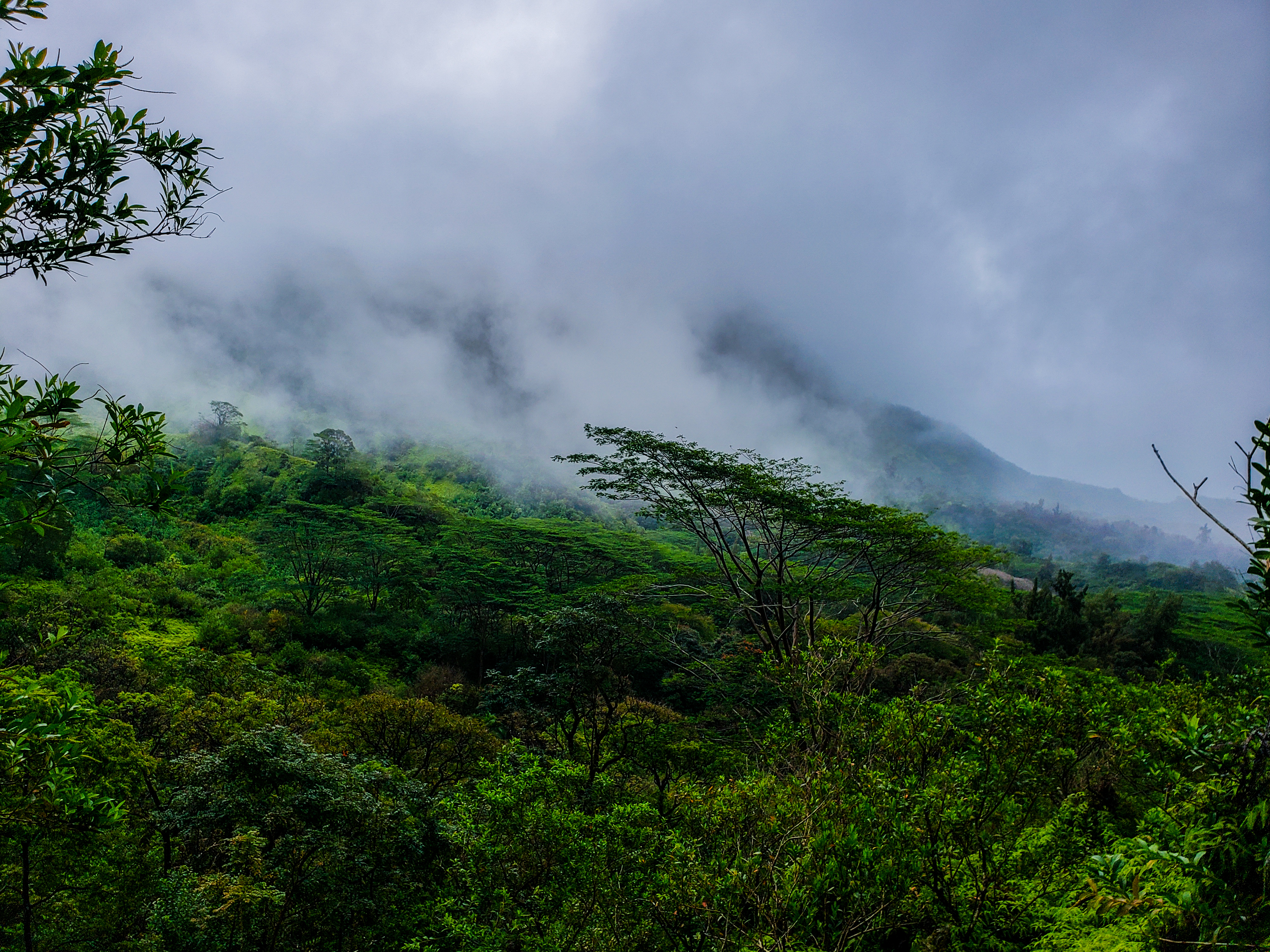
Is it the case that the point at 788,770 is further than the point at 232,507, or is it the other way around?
the point at 232,507

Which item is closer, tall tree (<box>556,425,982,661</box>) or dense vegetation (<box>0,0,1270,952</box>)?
dense vegetation (<box>0,0,1270,952</box>)

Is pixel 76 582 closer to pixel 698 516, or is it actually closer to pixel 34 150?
pixel 698 516

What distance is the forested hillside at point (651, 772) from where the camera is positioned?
3.03m

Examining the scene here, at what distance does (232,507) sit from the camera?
32.5 m

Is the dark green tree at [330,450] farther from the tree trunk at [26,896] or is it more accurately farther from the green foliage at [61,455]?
the green foliage at [61,455]

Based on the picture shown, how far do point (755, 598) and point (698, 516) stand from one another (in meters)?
2.43

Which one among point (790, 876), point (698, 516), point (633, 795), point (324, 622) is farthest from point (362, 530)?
point (790, 876)

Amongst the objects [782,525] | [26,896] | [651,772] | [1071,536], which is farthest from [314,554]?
[1071,536]

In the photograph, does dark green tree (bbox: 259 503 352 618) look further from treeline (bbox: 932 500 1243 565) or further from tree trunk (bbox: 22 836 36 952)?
treeline (bbox: 932 500 1243 565)

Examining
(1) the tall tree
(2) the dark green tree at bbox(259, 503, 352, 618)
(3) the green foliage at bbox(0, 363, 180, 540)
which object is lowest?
(3) the green foliage at bbox(0, 363, 180, 540)

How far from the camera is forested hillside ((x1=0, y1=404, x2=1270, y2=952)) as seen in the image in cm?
303

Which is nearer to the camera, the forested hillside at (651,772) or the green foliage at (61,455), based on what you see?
the green foliage at (61,455)

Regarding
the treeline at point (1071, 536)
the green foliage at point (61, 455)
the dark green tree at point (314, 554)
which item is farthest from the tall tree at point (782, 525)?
the treeline at point (1071, 536)

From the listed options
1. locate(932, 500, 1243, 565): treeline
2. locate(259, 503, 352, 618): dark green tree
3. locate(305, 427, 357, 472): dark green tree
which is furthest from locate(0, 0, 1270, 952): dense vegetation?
locate(932, 500, 1243, 565): treeline
